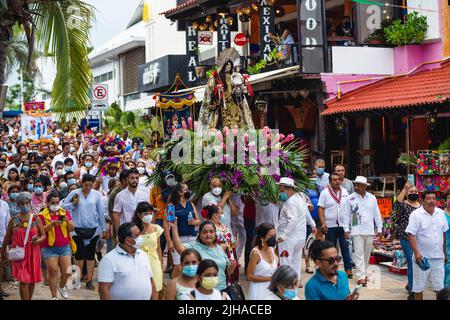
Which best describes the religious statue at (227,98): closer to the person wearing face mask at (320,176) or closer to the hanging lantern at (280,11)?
the person wearing face mask at (320,176)

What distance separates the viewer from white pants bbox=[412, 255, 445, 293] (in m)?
11.6

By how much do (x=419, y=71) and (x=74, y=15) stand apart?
33.0 ft

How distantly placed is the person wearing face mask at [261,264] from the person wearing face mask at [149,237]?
57.1 inches

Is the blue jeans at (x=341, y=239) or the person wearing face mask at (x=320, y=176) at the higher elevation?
the person wearing face mask at (x=320, y=176)

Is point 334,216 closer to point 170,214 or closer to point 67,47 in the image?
point 170,214

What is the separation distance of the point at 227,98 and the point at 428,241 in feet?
18.0

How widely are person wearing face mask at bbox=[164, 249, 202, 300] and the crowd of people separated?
0.01 meters

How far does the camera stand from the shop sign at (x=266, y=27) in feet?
77.5

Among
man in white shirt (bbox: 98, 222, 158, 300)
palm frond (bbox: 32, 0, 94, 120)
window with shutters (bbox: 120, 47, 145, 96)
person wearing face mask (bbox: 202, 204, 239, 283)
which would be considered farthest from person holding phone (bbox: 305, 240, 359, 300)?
window with shutters (bbox: 120, 47, 145, 96)

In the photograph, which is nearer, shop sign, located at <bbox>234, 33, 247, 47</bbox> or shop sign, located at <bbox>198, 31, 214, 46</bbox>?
shop sign, located at <bbox>234, 33, 247, 47</bbox>

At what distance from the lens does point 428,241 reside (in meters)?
11.6

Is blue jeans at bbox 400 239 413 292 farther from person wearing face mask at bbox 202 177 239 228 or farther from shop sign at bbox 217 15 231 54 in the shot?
shop sign at bbox 217 15 231 54

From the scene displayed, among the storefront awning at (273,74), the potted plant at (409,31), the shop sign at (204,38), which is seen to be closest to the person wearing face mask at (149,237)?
the storefront awning at (273,74)

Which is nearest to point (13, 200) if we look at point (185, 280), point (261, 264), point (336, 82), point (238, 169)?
point (238, 169)
